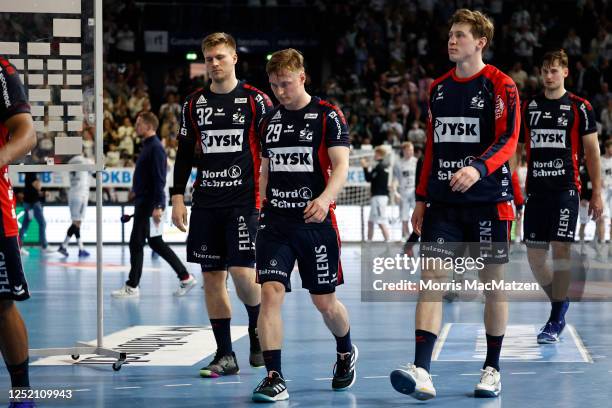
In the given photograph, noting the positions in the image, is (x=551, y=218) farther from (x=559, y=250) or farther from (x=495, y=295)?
(x=495, y=295)

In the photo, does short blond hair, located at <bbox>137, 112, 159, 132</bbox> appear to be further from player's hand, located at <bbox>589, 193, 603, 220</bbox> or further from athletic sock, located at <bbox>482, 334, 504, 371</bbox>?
athletic sock, located at <bbox>482, 334, 504, 371</bbox>

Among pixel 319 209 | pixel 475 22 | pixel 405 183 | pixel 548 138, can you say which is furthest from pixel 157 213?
pixel 405 183

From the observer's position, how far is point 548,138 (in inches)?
Result: 363

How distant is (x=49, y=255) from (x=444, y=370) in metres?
12.5

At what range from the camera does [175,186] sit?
25.5 ft

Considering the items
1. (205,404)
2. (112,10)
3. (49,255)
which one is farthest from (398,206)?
(205,404)

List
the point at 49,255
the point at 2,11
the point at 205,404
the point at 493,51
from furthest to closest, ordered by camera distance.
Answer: the point at 493,51
the point at 49,255
the point at 2,11
the point at 205,404

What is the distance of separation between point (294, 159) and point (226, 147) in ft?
3.29

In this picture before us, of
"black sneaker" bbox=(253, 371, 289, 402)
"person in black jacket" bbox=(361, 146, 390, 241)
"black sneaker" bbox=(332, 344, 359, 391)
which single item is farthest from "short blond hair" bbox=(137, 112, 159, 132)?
"person in black jacket" bbox=(361, 146, 390, 241)

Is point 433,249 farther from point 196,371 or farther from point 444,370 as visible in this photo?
point 196,371

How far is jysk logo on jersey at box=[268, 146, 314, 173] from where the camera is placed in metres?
6.87

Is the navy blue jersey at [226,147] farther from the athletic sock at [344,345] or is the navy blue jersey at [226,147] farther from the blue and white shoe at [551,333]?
the blue and white shoe at [551,333]

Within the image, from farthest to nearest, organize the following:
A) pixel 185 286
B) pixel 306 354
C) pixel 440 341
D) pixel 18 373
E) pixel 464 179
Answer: pixel 185 286, pixel 440 341, pixel 306 354, pixel 464 179, pixel 18 373

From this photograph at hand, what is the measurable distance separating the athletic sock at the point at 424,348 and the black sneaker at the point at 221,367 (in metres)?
1.66
